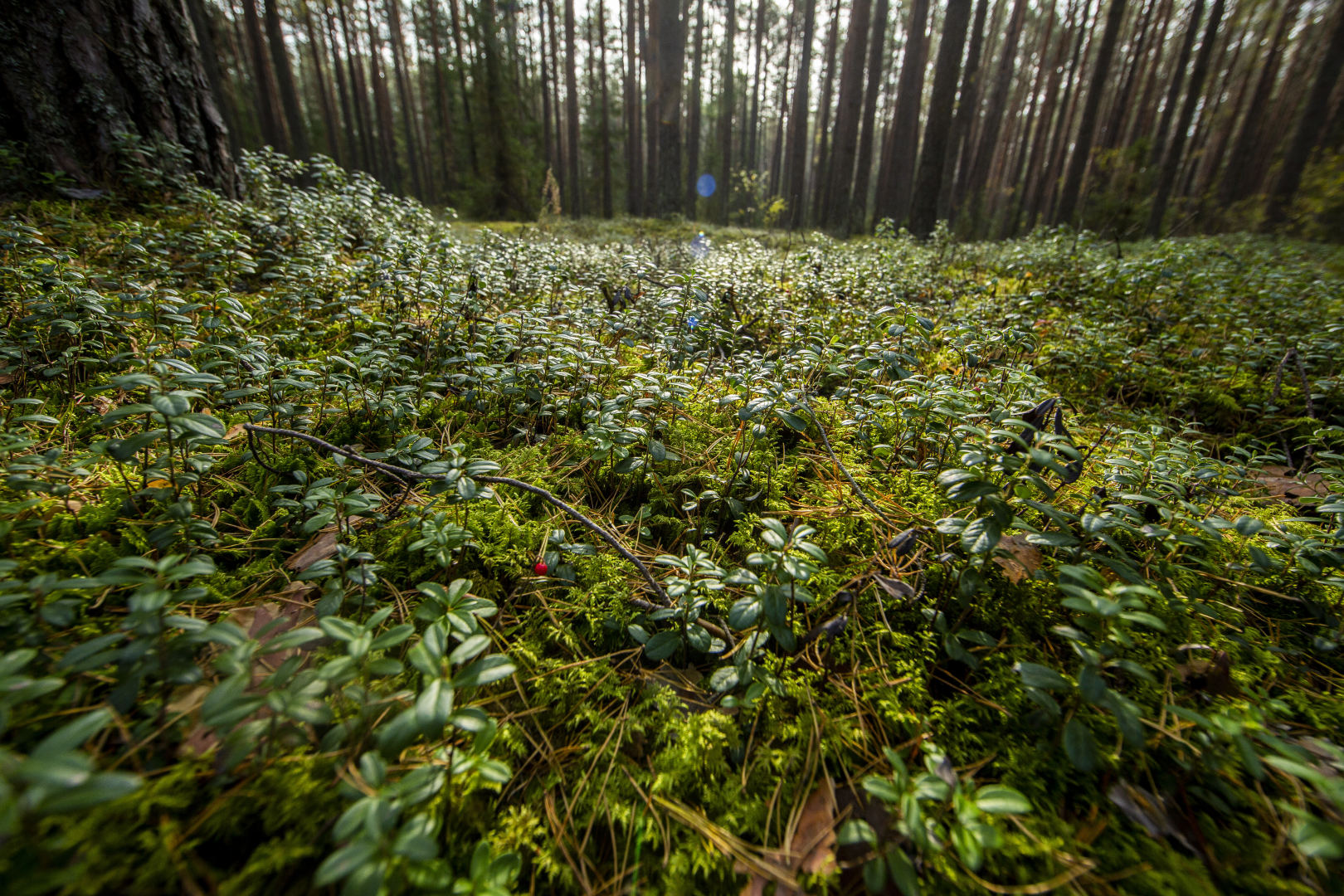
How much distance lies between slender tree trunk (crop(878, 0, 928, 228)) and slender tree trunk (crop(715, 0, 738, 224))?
431 inches

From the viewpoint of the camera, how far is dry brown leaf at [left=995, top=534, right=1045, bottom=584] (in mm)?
1731

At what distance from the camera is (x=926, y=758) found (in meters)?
1.19

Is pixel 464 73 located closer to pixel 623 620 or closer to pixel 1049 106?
pixel 1049 106

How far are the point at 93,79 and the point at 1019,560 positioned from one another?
671 cm

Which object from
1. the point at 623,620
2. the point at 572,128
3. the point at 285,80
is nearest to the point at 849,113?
the point at 572,128

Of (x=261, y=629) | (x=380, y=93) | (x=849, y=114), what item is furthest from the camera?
(x=380, y=93)

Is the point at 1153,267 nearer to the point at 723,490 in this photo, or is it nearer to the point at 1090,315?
the point at 1090,315

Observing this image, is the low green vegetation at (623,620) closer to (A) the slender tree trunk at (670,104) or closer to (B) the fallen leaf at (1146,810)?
(B) the fallen leaf at (1146,810)

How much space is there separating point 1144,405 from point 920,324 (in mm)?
2121

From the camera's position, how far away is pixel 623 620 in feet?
5.42

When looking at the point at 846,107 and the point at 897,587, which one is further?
the point at 846,107

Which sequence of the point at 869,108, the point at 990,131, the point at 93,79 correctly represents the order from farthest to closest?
the point at 990,131, the point at 869,108, the point at 93,79

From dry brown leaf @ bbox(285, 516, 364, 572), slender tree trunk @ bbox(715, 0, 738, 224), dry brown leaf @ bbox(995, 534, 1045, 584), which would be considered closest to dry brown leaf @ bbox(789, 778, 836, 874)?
dry brown leaf @ bbox(995, 534, 1045, 584)

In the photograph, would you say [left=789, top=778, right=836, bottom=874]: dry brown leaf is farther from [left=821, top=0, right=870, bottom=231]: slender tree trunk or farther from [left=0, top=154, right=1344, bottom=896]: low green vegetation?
[left=821, top=0, right=870, bottom=231]: slender tree trunk
